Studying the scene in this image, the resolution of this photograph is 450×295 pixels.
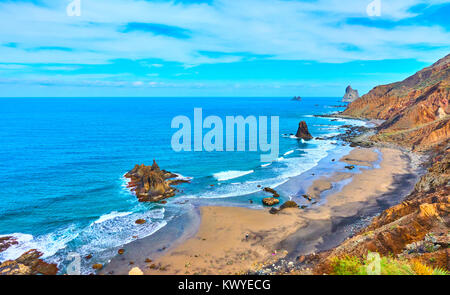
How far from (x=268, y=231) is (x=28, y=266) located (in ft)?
79.1

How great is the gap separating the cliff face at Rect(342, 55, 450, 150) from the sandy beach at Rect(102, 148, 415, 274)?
30.2 meters

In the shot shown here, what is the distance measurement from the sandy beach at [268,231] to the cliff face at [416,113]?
3022 cm

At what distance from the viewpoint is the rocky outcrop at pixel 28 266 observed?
2353cm

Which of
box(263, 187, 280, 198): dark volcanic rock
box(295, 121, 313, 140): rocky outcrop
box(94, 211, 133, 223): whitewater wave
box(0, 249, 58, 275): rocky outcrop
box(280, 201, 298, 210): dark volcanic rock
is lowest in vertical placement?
box(0, 249, 58, 275): rocky outcrop

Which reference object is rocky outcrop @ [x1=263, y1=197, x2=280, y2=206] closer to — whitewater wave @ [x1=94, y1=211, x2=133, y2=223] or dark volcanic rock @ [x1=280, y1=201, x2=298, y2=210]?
dark volcanic rock @ [x1=280, y1=201, x2=298, y2=210]

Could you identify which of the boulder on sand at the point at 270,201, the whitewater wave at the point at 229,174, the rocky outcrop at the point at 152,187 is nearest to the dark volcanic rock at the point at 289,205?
the boulder on sand at the point at 270,201

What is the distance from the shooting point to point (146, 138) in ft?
300

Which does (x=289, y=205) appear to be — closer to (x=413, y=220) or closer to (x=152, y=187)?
(x=413, y=220)

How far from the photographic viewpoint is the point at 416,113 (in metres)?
82.9

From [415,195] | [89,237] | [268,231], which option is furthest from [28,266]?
[415,195]

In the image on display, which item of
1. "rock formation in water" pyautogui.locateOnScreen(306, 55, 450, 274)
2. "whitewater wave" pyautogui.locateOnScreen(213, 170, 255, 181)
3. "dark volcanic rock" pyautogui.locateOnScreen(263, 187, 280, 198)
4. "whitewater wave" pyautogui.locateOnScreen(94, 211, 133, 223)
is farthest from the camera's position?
"whitewater wave" pyautogui.locateOnScreen(213, 170, 255, 181)

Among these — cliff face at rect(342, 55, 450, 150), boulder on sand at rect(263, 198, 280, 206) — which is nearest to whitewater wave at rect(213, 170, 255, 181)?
boulder on sand at rect(263, 198, 280, 206)

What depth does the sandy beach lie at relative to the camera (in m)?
24.7
